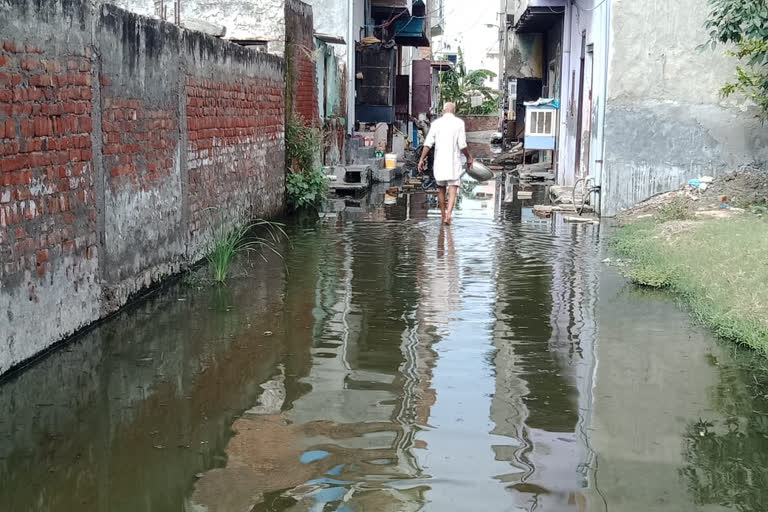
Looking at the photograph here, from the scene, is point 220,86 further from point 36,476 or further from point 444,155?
point 36,476

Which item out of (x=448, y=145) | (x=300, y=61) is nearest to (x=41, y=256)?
(x=448, y=145)

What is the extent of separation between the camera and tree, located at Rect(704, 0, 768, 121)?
10.9m

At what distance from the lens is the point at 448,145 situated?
44.1 feet

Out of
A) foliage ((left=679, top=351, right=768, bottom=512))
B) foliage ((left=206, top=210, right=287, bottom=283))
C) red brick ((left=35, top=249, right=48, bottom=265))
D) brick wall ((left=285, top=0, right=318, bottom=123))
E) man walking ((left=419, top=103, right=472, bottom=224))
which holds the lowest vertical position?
foliage ((left=679, top=351, right=768, bottom=512))

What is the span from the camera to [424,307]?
7656mm

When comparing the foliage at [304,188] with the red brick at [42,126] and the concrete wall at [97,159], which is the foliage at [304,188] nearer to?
the concrete wall at [97,159]

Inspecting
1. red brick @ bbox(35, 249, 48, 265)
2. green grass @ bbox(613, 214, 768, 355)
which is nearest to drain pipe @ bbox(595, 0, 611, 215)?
green grass @ bbox(613, 214, 768, 355)

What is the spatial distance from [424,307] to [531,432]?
296 centimetres

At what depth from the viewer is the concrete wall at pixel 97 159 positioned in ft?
18.4

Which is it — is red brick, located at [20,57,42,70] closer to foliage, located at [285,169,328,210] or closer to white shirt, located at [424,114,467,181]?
white shirt, located at [424,114,467,181]

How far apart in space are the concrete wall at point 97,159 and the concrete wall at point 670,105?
233 inches

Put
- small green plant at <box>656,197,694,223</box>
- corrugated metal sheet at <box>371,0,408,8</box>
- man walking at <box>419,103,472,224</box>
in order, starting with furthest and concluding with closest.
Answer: corrugated metal sheet at <box>371,0,408,8</box>, man walking at <box>419,103,472,224</box>, small green plant at <box>656,197,694,223</box>

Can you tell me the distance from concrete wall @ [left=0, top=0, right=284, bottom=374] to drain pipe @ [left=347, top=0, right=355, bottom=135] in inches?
402

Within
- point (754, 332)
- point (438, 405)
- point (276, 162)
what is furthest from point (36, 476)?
point (276, 162)
